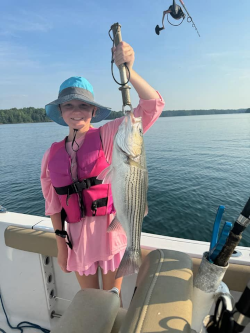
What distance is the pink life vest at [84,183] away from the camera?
1979mm

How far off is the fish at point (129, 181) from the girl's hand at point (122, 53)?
0.38 meters

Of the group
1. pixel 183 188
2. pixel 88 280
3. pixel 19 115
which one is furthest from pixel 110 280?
pixel 19 115

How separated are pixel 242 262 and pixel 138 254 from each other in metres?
1.18

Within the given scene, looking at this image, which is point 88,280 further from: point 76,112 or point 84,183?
point 76,112

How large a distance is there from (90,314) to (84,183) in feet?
3.33

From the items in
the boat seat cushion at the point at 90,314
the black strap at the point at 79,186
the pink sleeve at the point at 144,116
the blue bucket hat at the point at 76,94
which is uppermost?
the blue bucket hat at the point at 76,94

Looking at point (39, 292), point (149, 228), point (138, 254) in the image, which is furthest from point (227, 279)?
point (149, 228)

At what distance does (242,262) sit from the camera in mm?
2143

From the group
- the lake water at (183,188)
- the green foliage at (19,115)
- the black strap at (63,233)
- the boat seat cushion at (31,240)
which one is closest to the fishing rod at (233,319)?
the black strap at (63,233)

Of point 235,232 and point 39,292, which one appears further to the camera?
point 39,292

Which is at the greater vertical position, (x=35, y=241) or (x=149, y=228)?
(x=35, y=241)

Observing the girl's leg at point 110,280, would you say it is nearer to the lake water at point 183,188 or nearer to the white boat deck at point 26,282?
the white boat deck at point 26,282

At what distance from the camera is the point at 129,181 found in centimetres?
164

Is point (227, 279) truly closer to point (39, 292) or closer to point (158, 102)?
point (158, 102)
